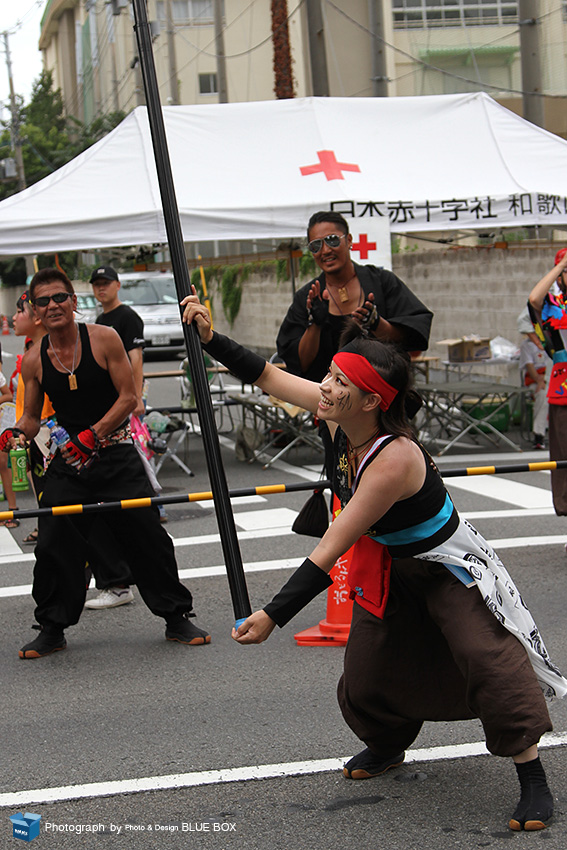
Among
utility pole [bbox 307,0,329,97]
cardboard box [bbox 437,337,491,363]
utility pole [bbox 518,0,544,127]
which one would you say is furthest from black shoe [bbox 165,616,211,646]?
utility pole [bbox 307,0,329,97]

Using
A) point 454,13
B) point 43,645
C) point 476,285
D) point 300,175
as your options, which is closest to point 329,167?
point 300,175

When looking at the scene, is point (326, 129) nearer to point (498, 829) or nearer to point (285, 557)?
point (285, 557)

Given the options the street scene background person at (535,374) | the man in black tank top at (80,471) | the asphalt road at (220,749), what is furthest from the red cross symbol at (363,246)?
the man in black tank top at (80,471)

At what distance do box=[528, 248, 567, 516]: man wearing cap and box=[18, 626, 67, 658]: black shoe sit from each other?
3438 millimetres

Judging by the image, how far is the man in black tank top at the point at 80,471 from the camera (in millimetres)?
5465

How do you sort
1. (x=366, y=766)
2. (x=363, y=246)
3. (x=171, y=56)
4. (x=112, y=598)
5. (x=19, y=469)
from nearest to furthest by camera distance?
(x=366, y=766), (x=112, y=598), (x=19, y=469), (x=363, y=246), (x=171, y=56)

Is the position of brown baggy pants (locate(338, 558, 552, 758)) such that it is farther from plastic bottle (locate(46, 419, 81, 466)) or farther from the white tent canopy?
the white tent canopy

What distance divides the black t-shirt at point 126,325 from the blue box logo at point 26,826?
555cm

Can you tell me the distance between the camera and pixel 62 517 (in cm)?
548

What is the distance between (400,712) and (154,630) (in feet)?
8.66

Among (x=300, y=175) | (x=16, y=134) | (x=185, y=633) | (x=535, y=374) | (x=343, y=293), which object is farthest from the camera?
(x=16, y=134)

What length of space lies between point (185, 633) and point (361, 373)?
2.76 meters

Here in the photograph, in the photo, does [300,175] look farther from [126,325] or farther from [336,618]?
[336,618]

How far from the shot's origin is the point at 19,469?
1020 centimetres
